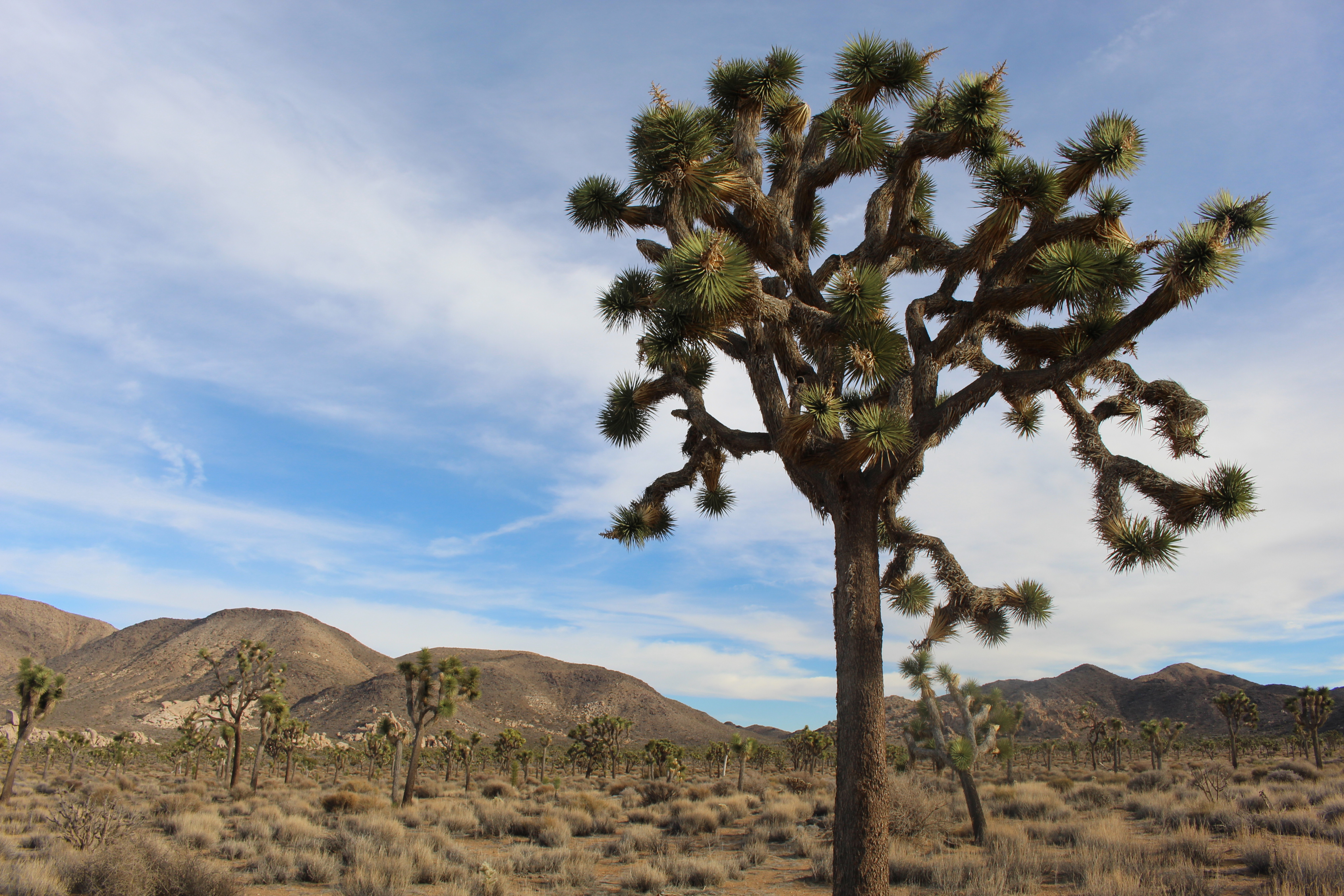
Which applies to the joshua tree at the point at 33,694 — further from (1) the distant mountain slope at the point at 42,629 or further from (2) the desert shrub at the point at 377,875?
(1) the distant mountain slope at the point at 42,629

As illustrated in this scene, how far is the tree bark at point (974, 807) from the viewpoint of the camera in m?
13.6

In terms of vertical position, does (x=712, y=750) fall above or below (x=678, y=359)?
below

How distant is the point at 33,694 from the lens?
24141 millimetres

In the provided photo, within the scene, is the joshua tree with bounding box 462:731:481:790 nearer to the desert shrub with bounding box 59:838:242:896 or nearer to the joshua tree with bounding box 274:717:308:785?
the joshua tree with bounding box 274:717:308:785

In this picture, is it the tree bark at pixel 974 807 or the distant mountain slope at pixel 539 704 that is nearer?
the tree bark at pixel 974 807

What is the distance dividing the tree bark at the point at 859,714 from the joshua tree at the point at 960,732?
287 inches

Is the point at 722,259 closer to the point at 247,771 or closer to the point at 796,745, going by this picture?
the point at 796,745

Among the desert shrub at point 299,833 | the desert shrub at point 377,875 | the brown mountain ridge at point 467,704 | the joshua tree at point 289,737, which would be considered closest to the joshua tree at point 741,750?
the desert shrub at point 299,833

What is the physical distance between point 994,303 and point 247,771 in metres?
57.0

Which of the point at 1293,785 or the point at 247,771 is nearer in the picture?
the point at 1293,785

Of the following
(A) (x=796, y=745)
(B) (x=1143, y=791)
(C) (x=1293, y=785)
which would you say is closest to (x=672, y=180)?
(B) (x=1143, y=791)

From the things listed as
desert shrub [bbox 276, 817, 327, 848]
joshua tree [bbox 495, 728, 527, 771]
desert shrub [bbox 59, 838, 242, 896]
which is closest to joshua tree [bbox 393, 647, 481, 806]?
desert shrub [bbox 276, 817, 327, 848]

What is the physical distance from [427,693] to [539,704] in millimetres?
76239

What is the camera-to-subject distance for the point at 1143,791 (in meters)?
22.0
